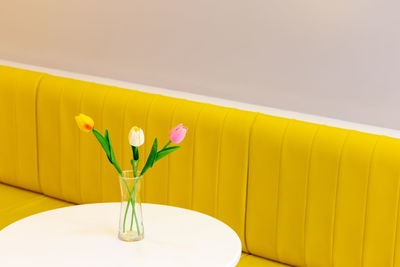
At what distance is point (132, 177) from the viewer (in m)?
2.08

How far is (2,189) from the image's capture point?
341 cm

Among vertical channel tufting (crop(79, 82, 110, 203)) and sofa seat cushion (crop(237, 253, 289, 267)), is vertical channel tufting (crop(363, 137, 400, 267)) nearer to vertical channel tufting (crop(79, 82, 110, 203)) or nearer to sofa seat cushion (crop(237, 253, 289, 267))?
sofa seat cushion (crop(237, 253, 289, 267))

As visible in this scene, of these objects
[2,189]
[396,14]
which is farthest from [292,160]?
[2,189]

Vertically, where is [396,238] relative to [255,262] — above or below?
above

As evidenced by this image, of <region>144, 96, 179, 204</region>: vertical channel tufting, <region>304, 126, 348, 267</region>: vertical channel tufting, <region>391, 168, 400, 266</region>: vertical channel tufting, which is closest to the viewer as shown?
<region>391, 168, 400, 266</region>: vertical channel tufting

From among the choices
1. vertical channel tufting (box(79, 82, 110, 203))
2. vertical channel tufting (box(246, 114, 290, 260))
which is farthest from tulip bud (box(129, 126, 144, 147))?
vertical channel tufting (box(79, 82, 110, 203))

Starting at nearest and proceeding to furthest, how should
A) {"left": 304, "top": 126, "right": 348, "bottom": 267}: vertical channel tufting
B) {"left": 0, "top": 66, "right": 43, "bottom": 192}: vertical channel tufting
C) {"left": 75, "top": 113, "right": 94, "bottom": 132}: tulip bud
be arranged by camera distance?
{"left": 75, "top": 113, "right": 94, "bottom": 132}: tulip bud < {"left": 304, "top": 126, "right": 348, "bottom": 267}: vertical channel tufting < {"left": 0, "top": 66, "right": 43, "bottom": 192}: vertical channel tufting

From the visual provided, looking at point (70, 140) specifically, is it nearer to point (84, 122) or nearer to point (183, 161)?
point (183, 161)

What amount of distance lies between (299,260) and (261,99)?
2.17 ft

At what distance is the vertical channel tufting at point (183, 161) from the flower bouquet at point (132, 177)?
689mm

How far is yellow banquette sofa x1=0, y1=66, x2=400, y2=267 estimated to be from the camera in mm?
2484

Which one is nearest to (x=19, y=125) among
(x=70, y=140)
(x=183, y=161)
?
(x=70, y=140)

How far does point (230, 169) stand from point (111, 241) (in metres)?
0.76

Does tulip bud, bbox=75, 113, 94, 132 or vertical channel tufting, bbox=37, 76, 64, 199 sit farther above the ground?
tulip bud, bbox=75, 113, 94, 132
